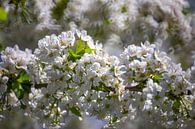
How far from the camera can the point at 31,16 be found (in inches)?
144

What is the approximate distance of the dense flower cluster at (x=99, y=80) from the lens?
243 centimetres

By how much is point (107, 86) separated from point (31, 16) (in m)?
1.38

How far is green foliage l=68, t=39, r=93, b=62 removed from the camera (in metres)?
2.49

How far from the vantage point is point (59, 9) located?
382cm

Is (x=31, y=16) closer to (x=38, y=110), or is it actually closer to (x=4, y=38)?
(x=4, y=38)

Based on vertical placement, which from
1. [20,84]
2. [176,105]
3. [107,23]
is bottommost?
[176,105]

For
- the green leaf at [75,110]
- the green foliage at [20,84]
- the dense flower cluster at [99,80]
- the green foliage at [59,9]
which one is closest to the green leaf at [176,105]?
the dense flower cluster at [99,80]

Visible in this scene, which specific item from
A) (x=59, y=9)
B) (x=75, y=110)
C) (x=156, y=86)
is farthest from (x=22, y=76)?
(x=59, y=9)

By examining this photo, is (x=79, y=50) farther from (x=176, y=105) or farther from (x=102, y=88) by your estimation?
(x=176, y=105)

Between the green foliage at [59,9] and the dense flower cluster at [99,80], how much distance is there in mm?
1211

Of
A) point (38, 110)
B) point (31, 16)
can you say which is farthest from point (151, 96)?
point (31, 16)

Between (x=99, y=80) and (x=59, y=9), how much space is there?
1.52 m

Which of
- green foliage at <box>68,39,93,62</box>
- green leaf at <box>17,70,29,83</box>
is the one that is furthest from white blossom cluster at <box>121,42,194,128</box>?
green leaf at <box>17,70,29,83</box>

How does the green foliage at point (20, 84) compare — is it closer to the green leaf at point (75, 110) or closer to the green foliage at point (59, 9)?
the green leaf at point (75, 110)
